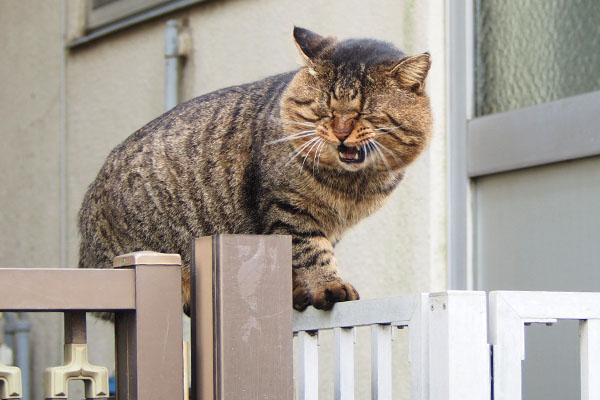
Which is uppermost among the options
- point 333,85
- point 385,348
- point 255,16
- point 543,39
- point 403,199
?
point 255,16

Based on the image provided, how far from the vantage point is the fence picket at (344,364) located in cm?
183

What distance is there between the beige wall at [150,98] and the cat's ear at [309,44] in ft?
3.51

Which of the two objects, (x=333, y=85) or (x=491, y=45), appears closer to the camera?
(x=333, y=85)

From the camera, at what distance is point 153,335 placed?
1.46m

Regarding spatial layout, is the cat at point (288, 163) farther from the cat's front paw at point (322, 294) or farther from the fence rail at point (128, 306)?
the fence rail at point (128, 306)

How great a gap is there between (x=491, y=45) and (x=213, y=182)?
150 cm

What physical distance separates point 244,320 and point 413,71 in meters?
1.21

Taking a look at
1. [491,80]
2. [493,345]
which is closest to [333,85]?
[493,345]

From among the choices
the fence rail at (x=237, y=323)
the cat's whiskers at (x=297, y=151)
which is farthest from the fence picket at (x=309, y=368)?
the cat's whiskers at (x=297, y=151)

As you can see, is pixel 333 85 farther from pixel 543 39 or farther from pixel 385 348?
pixel 543 39

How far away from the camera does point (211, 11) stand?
186 inches

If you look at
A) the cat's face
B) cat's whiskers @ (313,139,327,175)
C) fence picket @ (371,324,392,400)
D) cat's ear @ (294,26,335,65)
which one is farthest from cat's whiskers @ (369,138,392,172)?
fence picket @ (371,324,392,400)

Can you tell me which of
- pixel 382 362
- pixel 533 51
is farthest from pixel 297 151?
pixel 533 51

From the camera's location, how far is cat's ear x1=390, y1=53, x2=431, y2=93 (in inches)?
96.9
